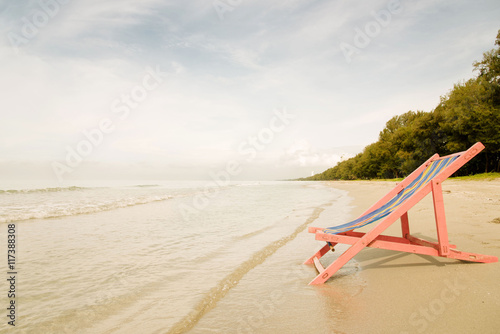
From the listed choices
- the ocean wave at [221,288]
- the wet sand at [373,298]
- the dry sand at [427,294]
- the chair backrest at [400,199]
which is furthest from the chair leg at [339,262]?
the ocean wave at [221,288]

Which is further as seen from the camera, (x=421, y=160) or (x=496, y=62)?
(x=421, y=160)

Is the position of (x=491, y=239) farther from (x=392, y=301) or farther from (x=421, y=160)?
(x=421, y=160)

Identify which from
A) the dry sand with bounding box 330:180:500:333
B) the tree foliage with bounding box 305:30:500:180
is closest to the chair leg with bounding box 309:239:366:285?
the dry sand with bounding box 330:180:500:333

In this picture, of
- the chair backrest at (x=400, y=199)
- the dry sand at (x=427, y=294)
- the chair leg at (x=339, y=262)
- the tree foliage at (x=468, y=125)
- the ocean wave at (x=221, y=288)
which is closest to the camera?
the dry sand at (x=427, y=294)

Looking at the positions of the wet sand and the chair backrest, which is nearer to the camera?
the wet sand

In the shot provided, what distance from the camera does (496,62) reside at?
27703 millimetres

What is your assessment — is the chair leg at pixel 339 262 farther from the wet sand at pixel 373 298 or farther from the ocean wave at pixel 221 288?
the ocean wave at pixel 221 288

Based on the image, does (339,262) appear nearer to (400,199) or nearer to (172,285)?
(400,199)

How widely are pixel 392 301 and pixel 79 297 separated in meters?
3.88

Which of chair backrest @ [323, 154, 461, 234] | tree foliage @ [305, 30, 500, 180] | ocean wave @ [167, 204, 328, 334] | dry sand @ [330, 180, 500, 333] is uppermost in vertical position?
tree foliage @ [305, 30, 500, 180]

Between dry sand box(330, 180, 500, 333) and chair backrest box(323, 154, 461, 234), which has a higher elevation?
chair backrest box(323, 154, 461, 234)

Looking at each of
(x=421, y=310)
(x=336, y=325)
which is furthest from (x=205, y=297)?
(x=421, y=310)

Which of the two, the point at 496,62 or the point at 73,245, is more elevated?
the point at 496,62

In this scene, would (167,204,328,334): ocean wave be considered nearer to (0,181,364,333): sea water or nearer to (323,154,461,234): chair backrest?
(0,181,364,333): sea water
